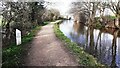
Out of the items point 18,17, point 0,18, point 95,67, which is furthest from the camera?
point 18,17

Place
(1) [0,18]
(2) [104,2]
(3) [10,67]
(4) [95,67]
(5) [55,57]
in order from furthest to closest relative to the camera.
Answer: (2) [104,2], (1) [0,18], (5) [55,57], (4) [95,67], (3) [10,67]

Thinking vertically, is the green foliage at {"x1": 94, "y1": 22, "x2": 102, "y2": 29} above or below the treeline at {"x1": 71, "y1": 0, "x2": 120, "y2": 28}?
below

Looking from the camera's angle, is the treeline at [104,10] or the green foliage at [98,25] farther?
the green foliage at [98,25]

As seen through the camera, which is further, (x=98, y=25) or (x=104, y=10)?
(x=98, y=25)

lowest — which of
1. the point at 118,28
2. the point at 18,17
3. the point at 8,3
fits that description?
the point at 118,28

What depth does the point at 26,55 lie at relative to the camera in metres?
11.2

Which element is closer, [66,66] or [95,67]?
[66,66]

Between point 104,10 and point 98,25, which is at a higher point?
point 104,10

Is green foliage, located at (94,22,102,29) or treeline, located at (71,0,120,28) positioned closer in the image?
treeline, located at (71,0,120,28)

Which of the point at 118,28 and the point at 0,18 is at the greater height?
the point at 0,18

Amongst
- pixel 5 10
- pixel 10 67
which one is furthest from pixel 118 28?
pixel 10 67

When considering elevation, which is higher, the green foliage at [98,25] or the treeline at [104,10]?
the treeline at [104,10]

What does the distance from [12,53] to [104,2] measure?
25252 mm

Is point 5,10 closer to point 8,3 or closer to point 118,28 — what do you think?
point 8,3
